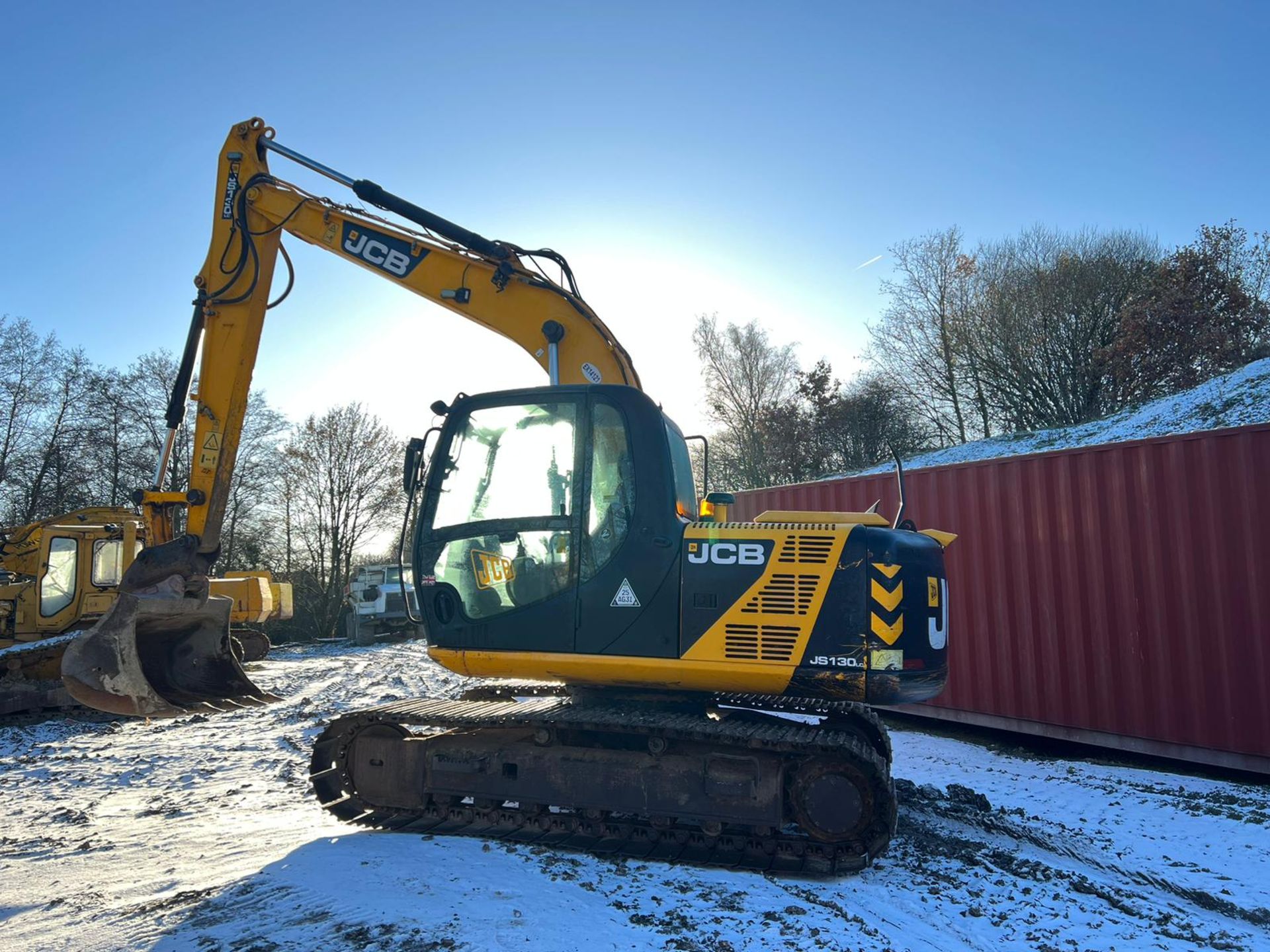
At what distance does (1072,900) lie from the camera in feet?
13.8

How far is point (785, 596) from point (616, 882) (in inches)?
67.9

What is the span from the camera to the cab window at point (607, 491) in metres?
4.84

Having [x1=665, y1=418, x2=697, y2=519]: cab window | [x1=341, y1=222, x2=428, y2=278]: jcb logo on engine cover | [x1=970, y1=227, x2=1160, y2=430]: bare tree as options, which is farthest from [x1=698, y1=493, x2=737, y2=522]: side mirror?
[x1=970, y1=227, x2=1160, y2=430]: bare tree

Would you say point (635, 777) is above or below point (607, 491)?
below

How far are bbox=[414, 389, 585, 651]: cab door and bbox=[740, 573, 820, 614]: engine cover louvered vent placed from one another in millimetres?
1043

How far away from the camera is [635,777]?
479cm

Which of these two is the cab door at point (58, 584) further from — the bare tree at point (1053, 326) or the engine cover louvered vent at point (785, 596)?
the bare tree at point (1053, 326)

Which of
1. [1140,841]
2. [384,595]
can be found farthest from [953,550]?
[384,595]

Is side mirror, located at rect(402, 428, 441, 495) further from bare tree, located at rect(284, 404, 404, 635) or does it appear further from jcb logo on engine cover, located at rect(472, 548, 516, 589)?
bare tree, located at rect(284, 404, 404, 635)

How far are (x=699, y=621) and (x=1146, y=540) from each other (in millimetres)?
4913

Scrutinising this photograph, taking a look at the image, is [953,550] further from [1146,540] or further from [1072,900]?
[1072,900]

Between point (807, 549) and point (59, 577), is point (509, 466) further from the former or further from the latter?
point (59, 577)

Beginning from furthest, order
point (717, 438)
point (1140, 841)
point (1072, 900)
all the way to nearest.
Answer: point (717, 438), point (1140, 841), point (1072, 900)

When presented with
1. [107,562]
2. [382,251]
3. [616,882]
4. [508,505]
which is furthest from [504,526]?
[107,562]
